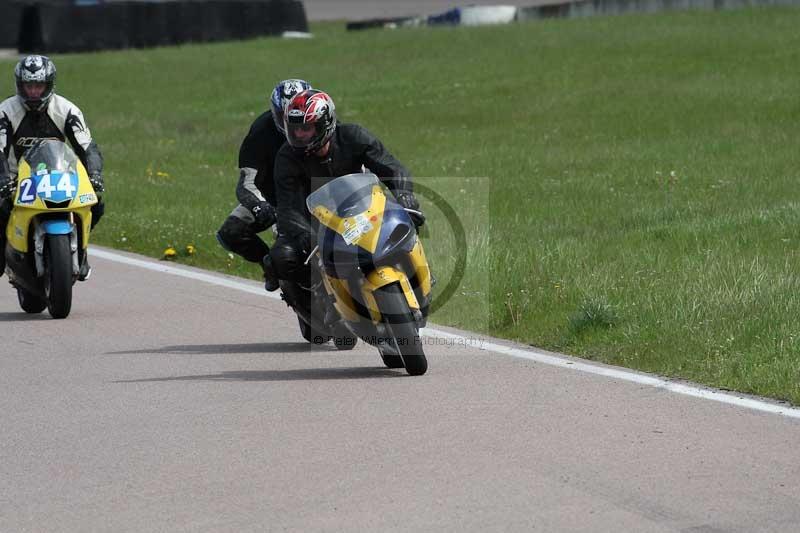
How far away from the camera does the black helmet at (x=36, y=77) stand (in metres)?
11.3

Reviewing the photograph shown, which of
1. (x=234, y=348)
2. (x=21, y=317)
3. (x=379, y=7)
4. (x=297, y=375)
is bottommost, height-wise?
(x=379, y=7)

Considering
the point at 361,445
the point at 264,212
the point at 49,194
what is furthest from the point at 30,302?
the point at 361,445

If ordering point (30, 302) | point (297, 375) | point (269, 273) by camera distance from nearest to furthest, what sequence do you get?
1. point (297, 375)
2. point (269, 273)
3. point (30, 302)

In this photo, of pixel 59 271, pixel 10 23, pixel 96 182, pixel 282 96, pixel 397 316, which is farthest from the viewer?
pixel 10 23

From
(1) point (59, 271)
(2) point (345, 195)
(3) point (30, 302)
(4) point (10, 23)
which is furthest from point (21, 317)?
(4) point (10, 23)

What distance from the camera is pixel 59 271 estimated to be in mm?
10695

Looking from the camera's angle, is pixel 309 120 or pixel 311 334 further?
pixel 311 334

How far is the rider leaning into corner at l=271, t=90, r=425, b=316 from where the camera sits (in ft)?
28.6

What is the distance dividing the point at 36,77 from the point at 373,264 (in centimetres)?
416

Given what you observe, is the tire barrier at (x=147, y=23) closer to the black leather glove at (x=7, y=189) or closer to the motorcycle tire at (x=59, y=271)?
the black leather glove at (x=7, y=189)

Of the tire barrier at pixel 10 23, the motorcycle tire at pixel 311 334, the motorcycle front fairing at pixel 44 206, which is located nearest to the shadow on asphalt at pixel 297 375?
the motorcycle tire at pixel 311 334

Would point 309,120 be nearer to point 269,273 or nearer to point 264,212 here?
point 264,212

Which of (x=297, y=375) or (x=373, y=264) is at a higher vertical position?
(x=373, y=264)

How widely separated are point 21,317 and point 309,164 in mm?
3216
